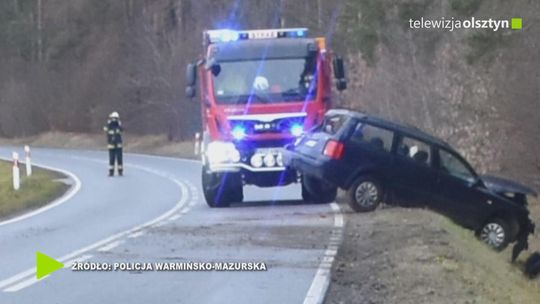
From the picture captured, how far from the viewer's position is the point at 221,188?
22.8 metres

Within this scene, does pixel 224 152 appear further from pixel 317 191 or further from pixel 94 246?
pixel 94 246

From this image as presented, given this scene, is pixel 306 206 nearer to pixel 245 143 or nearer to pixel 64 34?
pixel 245 143

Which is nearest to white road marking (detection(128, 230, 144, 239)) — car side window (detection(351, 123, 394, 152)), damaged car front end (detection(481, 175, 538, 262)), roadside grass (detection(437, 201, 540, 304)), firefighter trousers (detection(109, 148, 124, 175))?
car side window (detection(351, 123, 394, 152))

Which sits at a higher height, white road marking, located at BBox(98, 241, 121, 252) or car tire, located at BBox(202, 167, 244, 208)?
white road marking, located at BBox(98, 241, 121, 252)

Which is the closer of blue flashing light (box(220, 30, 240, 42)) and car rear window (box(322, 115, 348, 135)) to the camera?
car rear window (box(322, 115, 348, 135))

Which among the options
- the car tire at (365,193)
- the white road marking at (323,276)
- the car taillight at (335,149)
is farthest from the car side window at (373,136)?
the white road marking at (323,276)

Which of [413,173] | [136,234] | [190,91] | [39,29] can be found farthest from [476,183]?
[39,29]

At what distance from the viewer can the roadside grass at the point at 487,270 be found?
1273cm

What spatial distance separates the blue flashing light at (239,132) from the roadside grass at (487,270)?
4533 millimetres

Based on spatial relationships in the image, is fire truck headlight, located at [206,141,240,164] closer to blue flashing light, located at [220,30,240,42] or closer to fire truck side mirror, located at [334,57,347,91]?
blue flashing light, located at [220,30,240,42]

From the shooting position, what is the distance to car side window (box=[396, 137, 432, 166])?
63.4 ft

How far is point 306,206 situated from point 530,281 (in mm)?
6329

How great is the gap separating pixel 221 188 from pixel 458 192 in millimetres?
5522

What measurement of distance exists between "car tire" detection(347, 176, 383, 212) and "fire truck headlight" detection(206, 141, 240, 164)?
2.80 metres
